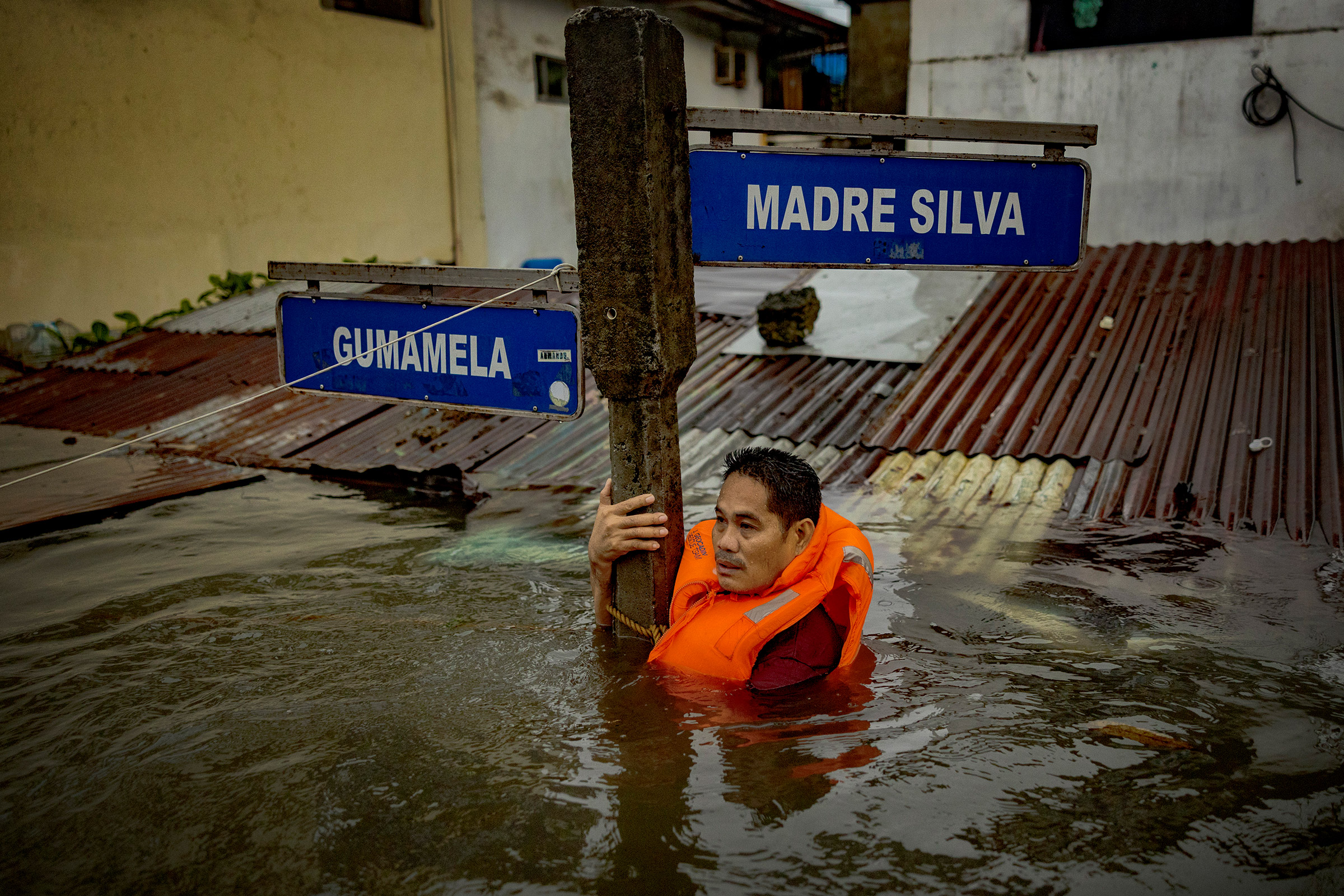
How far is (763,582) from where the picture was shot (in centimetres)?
336

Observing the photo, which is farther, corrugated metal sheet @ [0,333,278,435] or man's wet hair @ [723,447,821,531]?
corrugated metal sheet @ [0,333,278,435]

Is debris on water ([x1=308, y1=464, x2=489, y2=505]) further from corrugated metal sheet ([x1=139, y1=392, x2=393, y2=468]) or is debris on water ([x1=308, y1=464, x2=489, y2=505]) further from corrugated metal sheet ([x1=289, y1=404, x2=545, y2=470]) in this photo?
corrugated metal sheet ([x1=139, y1=392, x2=393, y2=468])

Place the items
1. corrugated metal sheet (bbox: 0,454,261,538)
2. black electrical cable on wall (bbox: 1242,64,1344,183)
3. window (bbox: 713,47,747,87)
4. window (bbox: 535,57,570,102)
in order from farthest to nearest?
window (bbox: 713,47,747,87) → window (bbox: 535,57,570,102) → black electrical cable on wall (bbox: 1242,64,1344,183) → corrugated metal sheet (bbox: 0,454,261,538)

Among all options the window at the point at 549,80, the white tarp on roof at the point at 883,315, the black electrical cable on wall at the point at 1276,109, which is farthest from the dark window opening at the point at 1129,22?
the window at the point at 549,80

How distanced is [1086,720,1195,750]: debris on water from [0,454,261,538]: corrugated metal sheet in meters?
5.95

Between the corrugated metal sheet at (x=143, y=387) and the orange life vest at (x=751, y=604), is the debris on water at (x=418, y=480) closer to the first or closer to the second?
the corrugated metal sheet at (x=143, y=387)

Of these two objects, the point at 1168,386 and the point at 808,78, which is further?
the point at 808,78

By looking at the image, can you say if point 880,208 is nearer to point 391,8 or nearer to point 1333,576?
point 1333,576

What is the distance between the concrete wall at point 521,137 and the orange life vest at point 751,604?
1386 centimetres

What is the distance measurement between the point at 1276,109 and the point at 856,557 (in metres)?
9.11

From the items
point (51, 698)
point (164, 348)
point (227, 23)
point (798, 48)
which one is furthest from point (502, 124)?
point (51, 698)

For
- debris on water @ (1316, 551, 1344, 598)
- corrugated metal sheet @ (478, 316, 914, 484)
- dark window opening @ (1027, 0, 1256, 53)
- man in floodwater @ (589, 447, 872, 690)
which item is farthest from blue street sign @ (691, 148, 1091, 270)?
dark window opening @ (1027, 0, 1256, 53)

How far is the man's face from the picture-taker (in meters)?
3.31

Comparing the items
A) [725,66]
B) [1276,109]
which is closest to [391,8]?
[725,66]
